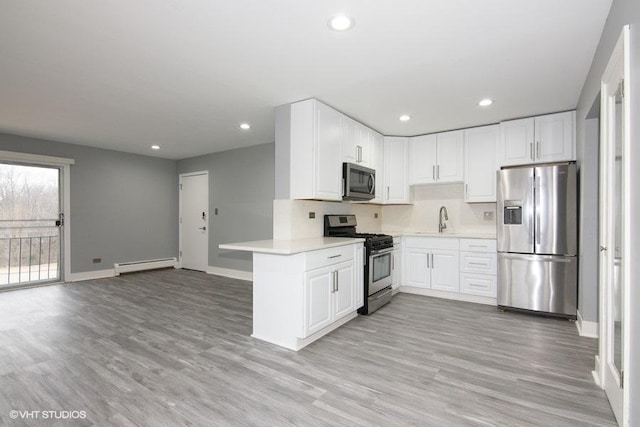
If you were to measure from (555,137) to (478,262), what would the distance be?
1.79 metres

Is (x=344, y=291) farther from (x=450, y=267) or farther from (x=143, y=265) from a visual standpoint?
(x=143, y=265)

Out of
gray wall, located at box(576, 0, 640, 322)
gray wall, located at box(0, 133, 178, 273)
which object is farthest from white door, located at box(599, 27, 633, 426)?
gray wall, located at box(0, 133, 178, 273)

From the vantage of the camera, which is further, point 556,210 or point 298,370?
point 556,210

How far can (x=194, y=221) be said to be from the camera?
6.74 meters

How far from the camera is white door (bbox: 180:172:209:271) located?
6.52 meters

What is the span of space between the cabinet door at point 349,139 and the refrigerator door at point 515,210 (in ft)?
6.09

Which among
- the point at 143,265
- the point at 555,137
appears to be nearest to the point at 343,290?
the point at 555,137

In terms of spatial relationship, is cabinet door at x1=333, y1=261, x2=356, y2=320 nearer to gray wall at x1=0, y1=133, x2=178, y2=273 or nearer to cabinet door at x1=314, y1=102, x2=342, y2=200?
cabinet door at x1=314, y1=102, x2=342, y2=200

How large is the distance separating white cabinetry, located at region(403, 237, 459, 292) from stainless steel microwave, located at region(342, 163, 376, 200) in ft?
3.48

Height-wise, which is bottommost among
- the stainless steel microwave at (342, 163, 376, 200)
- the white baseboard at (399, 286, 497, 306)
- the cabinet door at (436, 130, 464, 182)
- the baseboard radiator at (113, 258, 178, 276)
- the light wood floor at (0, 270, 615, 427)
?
the light wood floor at (0, 270, 615, 427)

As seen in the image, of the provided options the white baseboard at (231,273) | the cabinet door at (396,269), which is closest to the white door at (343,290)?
the cabinet door at (396,269)

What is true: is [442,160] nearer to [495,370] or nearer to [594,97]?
[594,97]

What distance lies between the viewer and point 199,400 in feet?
6.68

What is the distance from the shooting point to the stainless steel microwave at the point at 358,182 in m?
3.80
